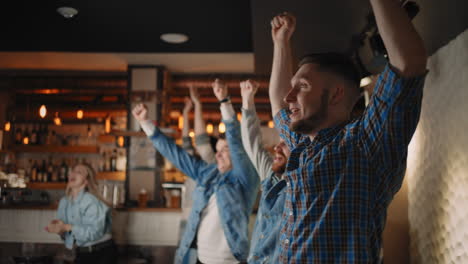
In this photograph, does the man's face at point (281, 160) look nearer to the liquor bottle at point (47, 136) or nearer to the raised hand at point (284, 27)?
the raised hand at point (284, 27)

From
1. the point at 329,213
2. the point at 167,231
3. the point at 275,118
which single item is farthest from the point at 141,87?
the point at 329,213

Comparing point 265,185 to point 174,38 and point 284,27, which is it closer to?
point 284,27

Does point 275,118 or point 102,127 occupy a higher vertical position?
→ point 102,127

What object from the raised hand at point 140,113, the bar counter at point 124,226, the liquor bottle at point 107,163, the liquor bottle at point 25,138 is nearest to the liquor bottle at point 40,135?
the liquor bottle at point 25,138

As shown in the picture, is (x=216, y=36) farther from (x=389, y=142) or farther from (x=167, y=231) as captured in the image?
(x=389, y=142)

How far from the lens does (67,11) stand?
4102mm

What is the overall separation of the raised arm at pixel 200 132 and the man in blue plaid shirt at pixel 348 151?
2.12m

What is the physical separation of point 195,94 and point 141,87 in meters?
2.92

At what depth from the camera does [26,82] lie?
642 cm

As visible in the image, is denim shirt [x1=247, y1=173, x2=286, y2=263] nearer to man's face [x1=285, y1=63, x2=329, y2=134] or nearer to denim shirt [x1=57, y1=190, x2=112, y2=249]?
man's face [x1=285, y1=63, x2=329, y2=134]

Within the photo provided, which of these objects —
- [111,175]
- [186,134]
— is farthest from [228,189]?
[111,175]

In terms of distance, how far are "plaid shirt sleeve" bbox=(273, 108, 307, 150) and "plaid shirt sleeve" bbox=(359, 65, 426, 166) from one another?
276 millimetres

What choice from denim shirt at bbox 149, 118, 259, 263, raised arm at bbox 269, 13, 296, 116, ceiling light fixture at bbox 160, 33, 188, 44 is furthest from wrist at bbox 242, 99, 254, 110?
ceiling light fixture at bbox 160, 33, 188, 44

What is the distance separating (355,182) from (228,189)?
5.62 ft
